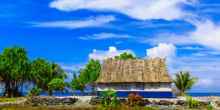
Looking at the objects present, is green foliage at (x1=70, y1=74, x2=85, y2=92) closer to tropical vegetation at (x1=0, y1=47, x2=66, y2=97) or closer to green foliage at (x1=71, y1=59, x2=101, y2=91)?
green foliage at (x1=71, y1=59, x2=101, y2=91)

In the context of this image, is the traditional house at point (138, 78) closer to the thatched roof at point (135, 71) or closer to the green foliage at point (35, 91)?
the thatched roof at point (135, 71)

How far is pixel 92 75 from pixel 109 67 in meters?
22.2

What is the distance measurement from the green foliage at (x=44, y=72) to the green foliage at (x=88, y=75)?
3890 millimetres

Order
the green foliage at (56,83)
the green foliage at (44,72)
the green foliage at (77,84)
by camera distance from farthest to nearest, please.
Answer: the green foliage at (77,84) < the green foliage at (44,72) < the green foliage at (56,83)

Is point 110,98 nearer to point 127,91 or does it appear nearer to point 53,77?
point 127,91

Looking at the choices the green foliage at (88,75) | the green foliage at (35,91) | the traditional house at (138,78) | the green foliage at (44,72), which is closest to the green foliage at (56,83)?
the green foliage at (35,91)

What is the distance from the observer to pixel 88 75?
10556 centimetres

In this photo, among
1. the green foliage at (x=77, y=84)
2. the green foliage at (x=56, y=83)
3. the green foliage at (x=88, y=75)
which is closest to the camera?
the green foliage at (x=56, y=83)

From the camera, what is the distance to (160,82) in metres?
77.9

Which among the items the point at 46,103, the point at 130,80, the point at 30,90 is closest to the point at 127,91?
the point at 130,80

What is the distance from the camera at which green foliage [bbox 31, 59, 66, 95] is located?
101 metres

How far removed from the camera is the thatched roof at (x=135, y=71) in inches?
3091

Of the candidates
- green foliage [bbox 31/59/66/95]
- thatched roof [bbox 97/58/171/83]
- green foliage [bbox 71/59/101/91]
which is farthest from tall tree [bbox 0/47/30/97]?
thatched roof [bbox 97/58/171/83]

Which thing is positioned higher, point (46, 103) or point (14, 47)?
point (14, 47)
